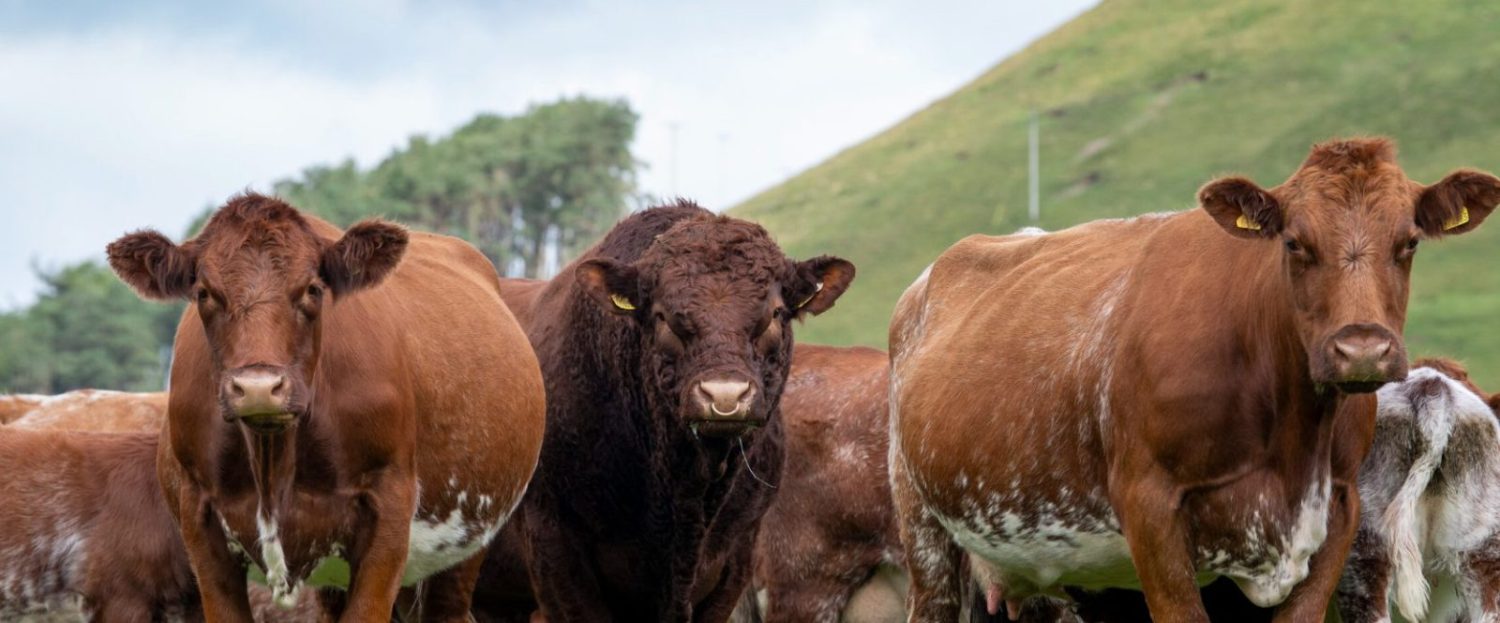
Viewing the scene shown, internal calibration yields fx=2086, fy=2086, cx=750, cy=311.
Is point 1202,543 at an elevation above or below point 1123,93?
above

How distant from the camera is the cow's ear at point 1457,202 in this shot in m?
8.23

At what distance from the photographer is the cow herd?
8297 millimetres

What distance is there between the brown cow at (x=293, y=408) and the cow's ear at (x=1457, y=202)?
4151mm

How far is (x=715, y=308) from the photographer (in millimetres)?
9938

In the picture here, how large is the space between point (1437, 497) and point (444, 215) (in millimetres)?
82656

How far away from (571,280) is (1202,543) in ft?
14.9

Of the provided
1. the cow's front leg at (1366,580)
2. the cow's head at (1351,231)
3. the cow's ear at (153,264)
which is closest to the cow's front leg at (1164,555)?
the cow's head at (1351,231)

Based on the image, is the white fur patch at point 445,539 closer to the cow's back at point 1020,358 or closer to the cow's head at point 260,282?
the cow's head at point 260,282

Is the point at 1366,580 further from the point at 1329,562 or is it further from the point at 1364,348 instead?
the point at 1364,348

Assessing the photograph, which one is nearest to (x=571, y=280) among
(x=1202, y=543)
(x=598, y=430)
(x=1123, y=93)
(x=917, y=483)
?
(x=598, y=430)

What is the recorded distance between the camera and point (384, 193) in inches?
3585

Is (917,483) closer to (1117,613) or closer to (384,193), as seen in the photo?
(1117,613)

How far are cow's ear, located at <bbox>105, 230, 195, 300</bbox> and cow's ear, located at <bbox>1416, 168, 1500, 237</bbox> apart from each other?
4.92m

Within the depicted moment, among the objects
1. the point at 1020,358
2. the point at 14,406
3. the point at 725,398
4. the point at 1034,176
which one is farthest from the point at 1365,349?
the point at 1034,176
